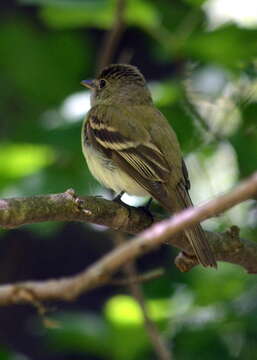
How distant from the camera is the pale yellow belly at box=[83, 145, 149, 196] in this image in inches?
206

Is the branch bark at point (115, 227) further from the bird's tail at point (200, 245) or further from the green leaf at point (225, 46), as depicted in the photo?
the green leaf at point (225, 46)

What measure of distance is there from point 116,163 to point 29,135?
0.81m

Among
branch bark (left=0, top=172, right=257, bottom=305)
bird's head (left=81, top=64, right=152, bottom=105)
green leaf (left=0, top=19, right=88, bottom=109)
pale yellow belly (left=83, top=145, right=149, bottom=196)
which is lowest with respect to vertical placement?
branch bark (left=0, top=172, right=257, bottom=305)

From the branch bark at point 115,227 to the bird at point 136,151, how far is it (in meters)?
0.38

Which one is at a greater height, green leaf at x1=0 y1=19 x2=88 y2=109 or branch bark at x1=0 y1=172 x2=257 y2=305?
green leaf at x1=0 y1=19 x2=88 y2=109

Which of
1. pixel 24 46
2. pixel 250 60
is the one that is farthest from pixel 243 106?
pixel 24 46

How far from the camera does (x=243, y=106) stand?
5488 millimetres

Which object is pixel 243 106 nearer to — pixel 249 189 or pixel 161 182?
pixel 161 182

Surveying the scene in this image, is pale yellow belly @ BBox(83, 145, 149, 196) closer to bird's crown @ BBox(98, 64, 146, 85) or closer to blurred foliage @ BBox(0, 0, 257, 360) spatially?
blurred foliage @ BBox(0, 0, 257, 360)

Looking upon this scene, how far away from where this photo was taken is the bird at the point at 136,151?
4.92m

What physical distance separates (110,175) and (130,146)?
241mm

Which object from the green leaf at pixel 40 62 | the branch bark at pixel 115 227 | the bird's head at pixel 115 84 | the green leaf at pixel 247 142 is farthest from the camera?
the green leaf at pixel 40 62

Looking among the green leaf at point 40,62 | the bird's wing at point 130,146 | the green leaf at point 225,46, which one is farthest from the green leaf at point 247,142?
the green leaf at point 40,62

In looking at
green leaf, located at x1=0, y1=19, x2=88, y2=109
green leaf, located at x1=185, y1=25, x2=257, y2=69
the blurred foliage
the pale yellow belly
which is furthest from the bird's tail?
green leaf, located at x1=0, y1=19, x2=88, y2=109
